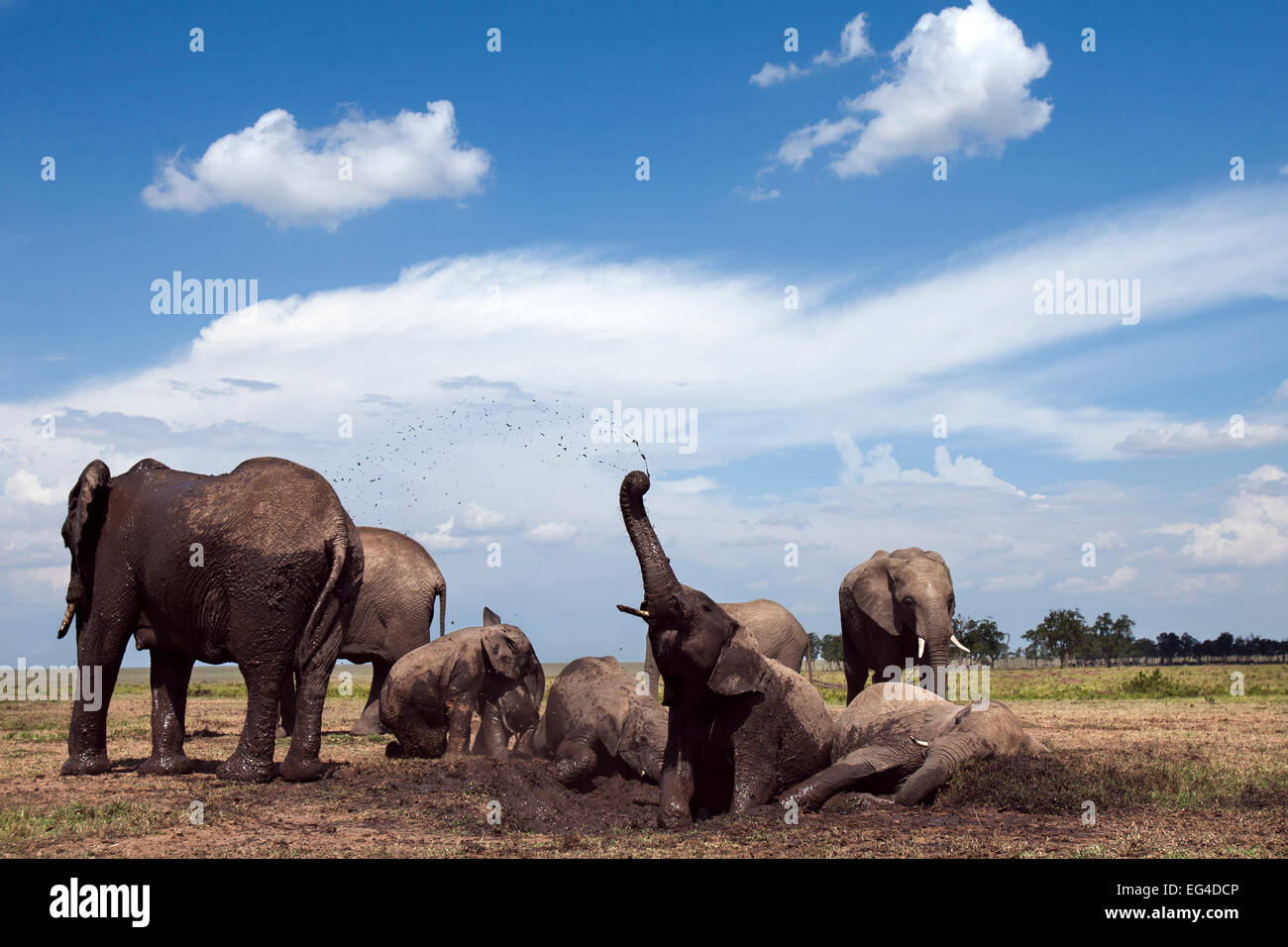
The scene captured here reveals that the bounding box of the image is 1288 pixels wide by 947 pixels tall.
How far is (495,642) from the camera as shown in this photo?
16797mm

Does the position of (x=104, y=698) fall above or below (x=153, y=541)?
below

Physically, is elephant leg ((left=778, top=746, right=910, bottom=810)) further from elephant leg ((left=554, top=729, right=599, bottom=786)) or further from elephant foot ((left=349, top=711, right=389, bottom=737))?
elephant foot ((left=349, top=711, right=389, bottom=737))

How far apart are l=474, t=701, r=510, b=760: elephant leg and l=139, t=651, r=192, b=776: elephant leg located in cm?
392

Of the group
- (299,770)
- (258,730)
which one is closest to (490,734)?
(299,770)

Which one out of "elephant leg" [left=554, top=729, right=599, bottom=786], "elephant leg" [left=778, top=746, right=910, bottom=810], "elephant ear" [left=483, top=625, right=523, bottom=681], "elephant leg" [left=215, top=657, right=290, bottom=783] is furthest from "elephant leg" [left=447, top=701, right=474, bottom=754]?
"elephant leg" [left=778, top=746, right=910, bottom=810]

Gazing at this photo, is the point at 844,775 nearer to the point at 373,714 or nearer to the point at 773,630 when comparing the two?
the point at 373,714

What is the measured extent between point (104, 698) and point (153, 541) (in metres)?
2.47

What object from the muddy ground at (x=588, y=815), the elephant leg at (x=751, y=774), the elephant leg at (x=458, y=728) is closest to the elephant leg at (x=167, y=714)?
the muddy ground at (x=588, y=815)

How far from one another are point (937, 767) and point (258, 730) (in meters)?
7.98

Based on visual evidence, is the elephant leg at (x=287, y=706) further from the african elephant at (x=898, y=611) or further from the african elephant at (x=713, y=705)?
the african elephant at (x=898, y=611)

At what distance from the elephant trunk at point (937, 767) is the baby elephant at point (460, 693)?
609 centimetres

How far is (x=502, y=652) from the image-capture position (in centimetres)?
1675
